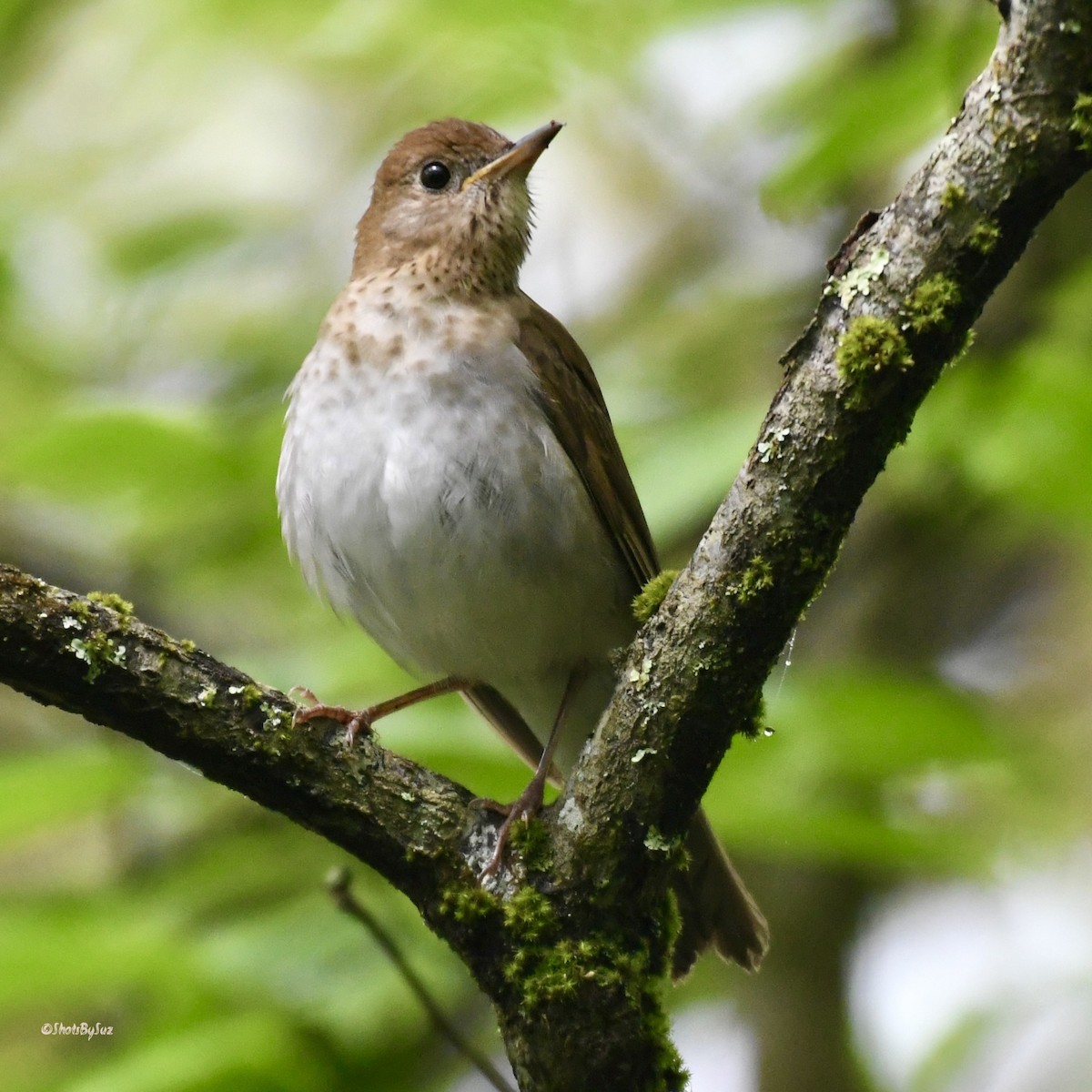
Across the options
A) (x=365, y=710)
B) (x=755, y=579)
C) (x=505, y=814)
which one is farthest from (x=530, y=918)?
(x=755, y=579)

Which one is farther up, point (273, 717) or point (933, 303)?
point (273, 717)

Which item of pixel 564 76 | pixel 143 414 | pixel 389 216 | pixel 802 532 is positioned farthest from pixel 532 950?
pixel 564 76

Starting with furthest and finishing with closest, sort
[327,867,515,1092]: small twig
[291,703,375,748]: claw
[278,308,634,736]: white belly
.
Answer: [278,308,634,736]: white belly, [327,867,515,1092]: small twig, [291,703,375,748]: claw

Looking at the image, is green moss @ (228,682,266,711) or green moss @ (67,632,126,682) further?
green moss @ (228,682,266,711)

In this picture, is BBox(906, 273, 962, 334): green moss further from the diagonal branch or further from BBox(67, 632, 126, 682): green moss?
BBox(67, 632, 126, 682): green moss

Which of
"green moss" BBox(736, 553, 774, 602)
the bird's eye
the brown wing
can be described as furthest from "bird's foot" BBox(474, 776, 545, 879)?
the bird's eye

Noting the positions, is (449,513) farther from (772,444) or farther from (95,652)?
(772,444)
